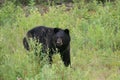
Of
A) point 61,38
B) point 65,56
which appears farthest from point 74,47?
point 61,38

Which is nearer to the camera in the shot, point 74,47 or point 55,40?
point 55,40

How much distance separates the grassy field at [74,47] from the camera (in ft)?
19.8

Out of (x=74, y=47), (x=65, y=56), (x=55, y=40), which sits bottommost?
(x=74, y=47)

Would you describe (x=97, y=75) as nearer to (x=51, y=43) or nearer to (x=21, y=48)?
(x=51, y=43)

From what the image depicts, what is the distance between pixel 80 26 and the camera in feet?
33.4

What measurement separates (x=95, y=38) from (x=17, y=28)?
86.6 inches

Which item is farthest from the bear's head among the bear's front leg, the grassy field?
the grassy field

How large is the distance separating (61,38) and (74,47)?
144 cm

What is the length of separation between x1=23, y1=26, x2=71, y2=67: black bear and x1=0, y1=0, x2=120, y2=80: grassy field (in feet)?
0.73

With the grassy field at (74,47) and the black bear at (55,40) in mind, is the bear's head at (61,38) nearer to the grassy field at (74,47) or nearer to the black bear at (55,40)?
the black bear at (55,40)

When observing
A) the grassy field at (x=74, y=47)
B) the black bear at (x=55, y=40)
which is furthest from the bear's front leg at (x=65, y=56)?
the grassy field at (x=74, y=47)

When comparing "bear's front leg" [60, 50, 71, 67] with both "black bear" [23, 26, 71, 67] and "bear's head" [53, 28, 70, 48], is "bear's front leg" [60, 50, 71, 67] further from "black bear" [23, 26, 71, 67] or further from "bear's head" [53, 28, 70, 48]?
"bear's head" [53, 28, 70, 48]

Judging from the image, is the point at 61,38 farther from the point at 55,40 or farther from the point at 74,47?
the point at 74,47

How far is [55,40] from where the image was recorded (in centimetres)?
734
